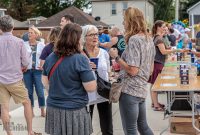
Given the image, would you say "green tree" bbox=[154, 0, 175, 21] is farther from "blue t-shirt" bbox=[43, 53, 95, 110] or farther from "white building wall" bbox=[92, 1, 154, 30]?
"blue t-shirt" bbox=[43, 53, 95, 110]

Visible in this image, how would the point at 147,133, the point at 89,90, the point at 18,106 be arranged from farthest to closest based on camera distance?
1. the point at 18,106
2. the point at 147,133
3. the point at 89,90

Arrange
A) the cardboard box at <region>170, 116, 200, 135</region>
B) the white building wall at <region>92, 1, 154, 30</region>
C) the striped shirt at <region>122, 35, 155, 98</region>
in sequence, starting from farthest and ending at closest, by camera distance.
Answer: the white building wall at <region>92, 1, 154, 30</region> < the cardboard box at <region>170, 116, 200, 135</region> < the striped shirt at <region>122, 35, 155, 98</region>

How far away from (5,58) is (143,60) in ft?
7.00

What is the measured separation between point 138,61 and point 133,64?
7 centimetres

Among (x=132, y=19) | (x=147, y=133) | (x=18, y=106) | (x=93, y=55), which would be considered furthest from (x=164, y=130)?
(x=18, y=106)

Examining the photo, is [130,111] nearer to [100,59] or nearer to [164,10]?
[100,59]

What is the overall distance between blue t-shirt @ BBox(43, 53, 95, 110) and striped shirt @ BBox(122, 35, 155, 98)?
654 millimetres

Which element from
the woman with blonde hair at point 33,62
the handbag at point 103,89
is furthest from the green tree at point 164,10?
the handbag at point 103,89

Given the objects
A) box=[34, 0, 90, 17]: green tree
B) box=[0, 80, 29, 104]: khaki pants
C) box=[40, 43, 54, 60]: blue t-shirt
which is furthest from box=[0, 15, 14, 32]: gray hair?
box=[34, 0, 90, 17]: green tree

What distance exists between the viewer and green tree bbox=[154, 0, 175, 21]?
63906mm

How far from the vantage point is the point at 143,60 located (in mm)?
4629

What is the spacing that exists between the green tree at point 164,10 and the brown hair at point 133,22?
60.2 m

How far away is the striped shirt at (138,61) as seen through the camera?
180 inches

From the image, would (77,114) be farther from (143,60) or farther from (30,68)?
(30,68)
